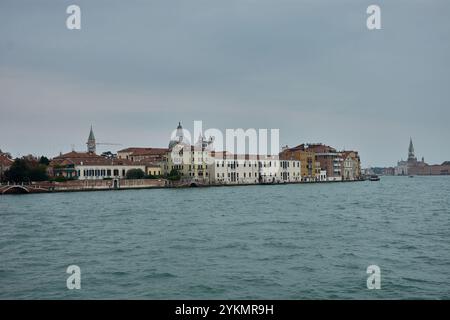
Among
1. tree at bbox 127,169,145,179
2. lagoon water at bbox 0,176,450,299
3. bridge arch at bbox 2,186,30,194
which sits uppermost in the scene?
tree at bbox 127,169,145,179

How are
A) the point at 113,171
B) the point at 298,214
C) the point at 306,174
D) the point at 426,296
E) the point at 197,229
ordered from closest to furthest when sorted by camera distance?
1. the point at 426,296
2. the point at 197,229
3. the point at 298,214
4. the point at 113,171
5. the point at 306,174

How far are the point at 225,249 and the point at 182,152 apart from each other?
4471 cm

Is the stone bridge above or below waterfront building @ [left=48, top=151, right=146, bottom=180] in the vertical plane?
below

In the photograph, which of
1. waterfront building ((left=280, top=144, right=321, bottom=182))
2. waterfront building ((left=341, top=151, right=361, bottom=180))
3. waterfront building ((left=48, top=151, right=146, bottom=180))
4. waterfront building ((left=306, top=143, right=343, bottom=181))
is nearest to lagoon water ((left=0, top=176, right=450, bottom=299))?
waterfront building ((left=48, top=151, right=146, bottom=180))

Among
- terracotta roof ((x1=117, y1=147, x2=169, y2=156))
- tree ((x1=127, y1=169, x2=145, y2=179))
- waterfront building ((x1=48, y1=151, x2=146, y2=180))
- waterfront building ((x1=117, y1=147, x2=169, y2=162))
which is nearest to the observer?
waterfront building ((x1=48, y1=151, x2=146, y2=180))

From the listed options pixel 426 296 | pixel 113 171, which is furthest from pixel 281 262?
pixel 113 171

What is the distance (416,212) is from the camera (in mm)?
19828

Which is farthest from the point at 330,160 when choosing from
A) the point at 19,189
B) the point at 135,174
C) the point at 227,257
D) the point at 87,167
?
the point at 227,257

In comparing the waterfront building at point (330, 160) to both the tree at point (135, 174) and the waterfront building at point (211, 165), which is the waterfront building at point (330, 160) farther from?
the tree at point (135, 174)

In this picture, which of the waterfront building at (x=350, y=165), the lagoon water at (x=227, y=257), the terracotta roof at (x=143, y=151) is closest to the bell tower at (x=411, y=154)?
the waterfront building at (x=350, y=165)

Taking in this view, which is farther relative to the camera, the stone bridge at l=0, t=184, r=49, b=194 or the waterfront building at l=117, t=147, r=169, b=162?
the waterfront building at l=117, t=147, r=169, b=162

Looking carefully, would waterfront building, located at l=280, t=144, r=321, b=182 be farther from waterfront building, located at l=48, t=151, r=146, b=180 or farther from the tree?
waterfront building, located at l=48, t=151, r=146, b=180

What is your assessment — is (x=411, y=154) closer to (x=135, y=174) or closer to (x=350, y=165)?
(x=350, y=165)
